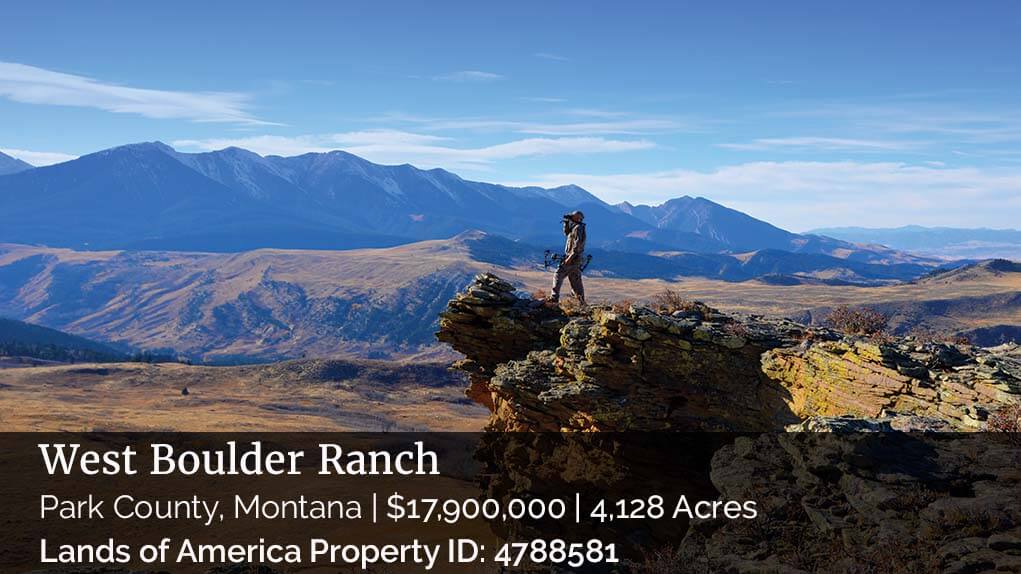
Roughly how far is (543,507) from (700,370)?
18.3ft

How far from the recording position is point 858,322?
18750 millimetres

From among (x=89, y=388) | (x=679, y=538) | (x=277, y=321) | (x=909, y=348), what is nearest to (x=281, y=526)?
(x=679, y=538)

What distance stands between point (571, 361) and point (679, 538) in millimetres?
4890

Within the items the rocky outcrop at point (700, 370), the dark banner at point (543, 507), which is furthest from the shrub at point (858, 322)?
the dark banner at point (543, 507)

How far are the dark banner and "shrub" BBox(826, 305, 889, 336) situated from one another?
4.58 meters

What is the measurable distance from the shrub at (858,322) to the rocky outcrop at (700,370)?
5.12ft

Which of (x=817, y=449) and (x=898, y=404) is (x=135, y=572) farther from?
(x=898, y=404)

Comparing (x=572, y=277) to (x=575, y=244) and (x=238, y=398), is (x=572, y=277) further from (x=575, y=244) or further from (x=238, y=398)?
(x=238, y=398)

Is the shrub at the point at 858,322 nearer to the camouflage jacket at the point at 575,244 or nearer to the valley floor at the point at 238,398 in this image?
the camouflage jacket at the point at 575,244

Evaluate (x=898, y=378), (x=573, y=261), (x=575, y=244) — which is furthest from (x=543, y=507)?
(x=898, y=378)

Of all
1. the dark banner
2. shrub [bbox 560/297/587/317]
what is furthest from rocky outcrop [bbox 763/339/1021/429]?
shrub [bbox 560/297/587/317]

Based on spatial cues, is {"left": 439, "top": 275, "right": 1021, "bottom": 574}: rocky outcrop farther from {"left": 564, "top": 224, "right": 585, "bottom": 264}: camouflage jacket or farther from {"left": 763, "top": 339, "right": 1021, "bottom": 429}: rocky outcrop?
{"left": 564, "top": 224, "right": 585, "bottom": 264}: camouflage jacket

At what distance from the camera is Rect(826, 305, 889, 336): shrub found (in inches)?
719

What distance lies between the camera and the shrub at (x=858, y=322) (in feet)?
59.9
